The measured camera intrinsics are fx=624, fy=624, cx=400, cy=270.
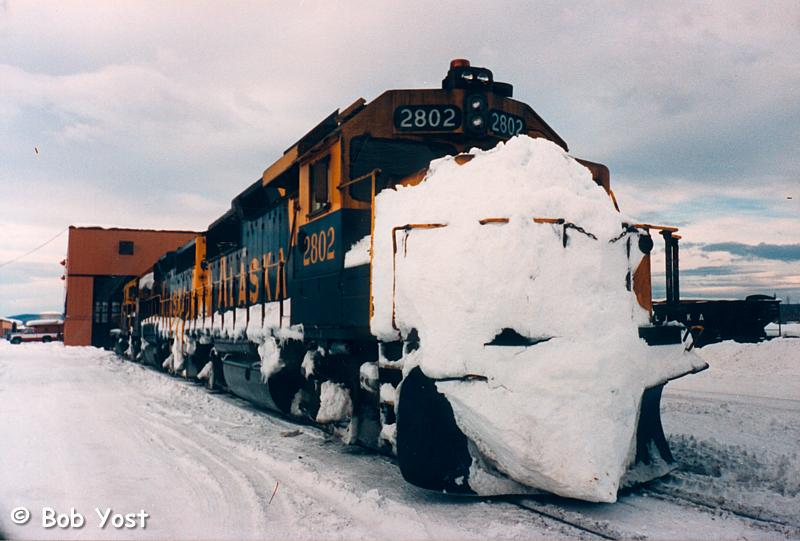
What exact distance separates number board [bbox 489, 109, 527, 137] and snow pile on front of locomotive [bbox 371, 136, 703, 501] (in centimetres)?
128

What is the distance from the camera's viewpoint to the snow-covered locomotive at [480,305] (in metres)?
3.78

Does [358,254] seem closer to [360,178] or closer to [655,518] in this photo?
[360,178]

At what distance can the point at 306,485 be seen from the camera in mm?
4793

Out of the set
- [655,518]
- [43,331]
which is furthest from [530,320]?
[43,331]

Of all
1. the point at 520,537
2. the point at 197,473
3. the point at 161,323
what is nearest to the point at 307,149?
the point at 197,473

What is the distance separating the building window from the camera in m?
35.4

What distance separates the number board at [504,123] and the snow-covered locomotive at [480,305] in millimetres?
20

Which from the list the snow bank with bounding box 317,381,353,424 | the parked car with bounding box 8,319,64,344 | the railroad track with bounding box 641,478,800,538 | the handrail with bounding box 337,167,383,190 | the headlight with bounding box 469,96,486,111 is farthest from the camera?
the parked car with bounding box 8,319,64,344

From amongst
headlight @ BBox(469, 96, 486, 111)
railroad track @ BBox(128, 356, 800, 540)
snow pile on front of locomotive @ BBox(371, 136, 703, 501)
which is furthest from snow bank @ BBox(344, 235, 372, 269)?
railroad track @ BBox(128, 356, 800, 540)

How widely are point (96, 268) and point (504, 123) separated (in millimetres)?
34145

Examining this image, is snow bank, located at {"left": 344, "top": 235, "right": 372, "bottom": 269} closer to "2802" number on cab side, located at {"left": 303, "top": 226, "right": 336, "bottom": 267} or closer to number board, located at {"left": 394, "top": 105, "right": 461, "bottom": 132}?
"2802" number on cab side, located at {"left": 303, "top": 226, "right": 336, "bottom": 267}

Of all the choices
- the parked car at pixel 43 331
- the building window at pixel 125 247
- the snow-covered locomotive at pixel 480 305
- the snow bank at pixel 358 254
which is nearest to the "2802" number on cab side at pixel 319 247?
the snow-covered locomotive at pixel 480 305

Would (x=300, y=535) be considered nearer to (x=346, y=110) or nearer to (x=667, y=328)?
(x=667, y=328)

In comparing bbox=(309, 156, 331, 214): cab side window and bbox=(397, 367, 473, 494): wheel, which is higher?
bbox=(309, 156, 331, 214): cab side window
